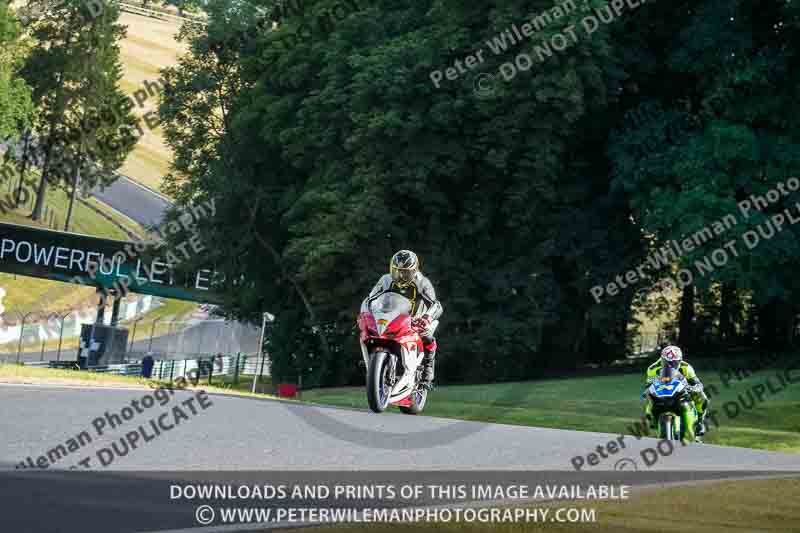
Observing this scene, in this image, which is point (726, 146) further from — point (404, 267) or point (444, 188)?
point (404, 267)

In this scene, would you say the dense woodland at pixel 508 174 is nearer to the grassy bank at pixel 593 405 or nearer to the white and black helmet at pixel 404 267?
the grassy bank at pixel 593 405

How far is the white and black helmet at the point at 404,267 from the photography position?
1485 centimetres

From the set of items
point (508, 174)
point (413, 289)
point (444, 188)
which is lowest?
point (413, 289)

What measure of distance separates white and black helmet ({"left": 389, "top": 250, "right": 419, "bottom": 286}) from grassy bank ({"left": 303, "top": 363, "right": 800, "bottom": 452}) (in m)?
10.3

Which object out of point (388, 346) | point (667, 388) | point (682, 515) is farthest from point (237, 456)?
point (667, 388)

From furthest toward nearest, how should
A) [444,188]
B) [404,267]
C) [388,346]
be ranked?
[444,188] → [388,346] → [404,267]

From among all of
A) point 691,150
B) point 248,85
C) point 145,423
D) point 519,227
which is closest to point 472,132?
point 519,227

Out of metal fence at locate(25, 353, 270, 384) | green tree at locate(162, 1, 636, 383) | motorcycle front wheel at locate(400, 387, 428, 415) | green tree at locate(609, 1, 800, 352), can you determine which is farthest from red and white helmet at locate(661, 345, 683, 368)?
metal fence at locate(25, 353, 270, 384)

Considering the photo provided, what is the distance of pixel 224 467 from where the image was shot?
956 centimetres

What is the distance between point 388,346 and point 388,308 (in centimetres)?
45

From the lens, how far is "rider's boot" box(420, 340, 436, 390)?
52.2ft

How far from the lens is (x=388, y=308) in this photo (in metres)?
14.9

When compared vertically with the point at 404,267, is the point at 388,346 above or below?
below

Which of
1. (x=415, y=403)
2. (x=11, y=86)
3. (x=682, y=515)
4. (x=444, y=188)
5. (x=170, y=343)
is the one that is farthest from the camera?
(x=11, y=86)
